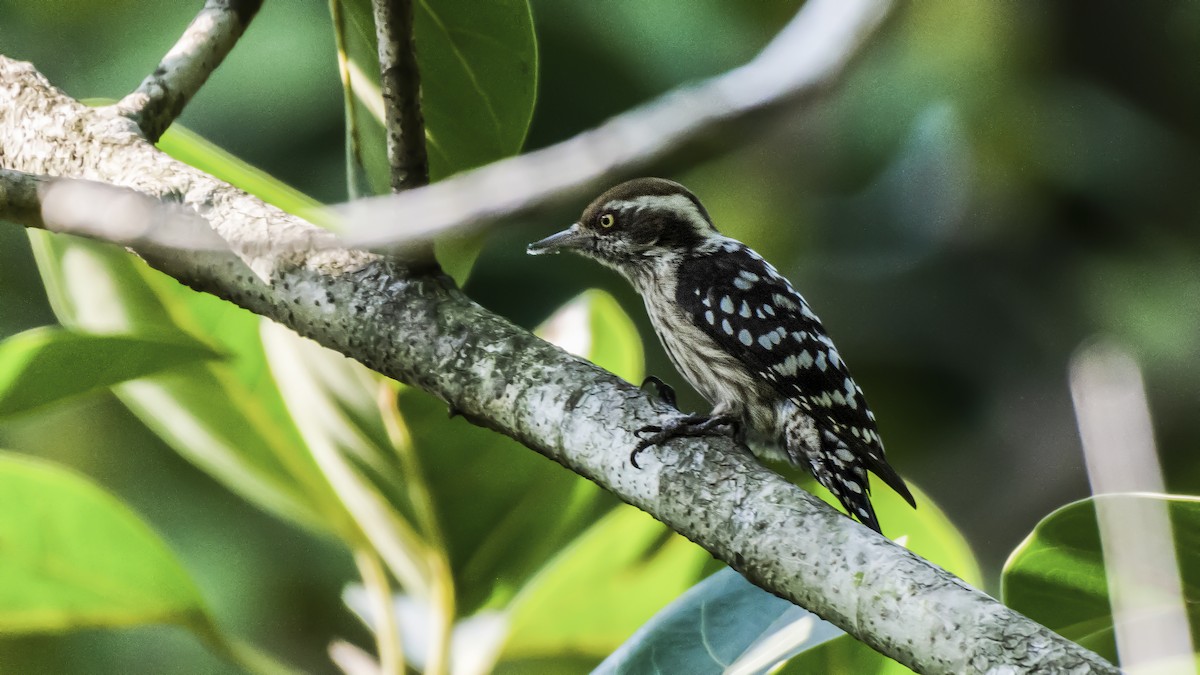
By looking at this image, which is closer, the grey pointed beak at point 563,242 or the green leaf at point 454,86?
the green leaf at point 454,86

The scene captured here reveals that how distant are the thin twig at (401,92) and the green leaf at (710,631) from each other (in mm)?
757

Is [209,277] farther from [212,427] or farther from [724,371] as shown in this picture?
[724,371]

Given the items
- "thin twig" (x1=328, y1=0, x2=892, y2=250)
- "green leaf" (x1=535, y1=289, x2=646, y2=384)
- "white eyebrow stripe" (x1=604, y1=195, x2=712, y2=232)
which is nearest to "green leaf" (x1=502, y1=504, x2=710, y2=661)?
"green leaf" (x1=535, y1=289, x2=646, y2=384)

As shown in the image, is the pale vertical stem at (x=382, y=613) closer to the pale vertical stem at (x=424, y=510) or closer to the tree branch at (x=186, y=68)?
the pale vertical stem at (x=424, y=510)

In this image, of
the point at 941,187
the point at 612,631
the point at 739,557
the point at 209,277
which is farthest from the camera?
the point at 941,187

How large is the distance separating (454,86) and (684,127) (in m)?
1.33

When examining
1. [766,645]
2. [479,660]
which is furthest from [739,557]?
[479,660]

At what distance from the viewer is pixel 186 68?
1.94 m

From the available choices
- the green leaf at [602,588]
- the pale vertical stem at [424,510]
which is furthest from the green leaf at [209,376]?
the green leaf at [602,588]

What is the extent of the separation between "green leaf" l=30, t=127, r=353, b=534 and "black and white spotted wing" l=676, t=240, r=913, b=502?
1049 mm

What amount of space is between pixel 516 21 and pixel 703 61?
250 centimetres

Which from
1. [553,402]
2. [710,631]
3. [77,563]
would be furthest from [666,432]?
[77,563]

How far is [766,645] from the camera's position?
170 centimetres

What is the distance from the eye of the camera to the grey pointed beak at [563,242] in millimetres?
2682
